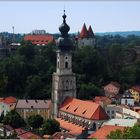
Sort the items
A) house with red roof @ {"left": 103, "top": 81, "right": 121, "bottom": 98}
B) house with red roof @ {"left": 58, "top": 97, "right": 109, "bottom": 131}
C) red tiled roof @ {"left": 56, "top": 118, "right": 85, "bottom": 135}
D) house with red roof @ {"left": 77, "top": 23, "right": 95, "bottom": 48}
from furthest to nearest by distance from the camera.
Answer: house with red roof @ {"left": 77, "top": 23, "right": 95, "bottom": 48}, house with red roof @ {"left": 103, "top": 81, "right": 121, "bottom": 98}, house with red roof @ {"left": 58, "top": 97, "right": 109, "bottom": 131}, red tiled roof @ {"left": 56, "top": 118, "right": 85, "bottom": 135}

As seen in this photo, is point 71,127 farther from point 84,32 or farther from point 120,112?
point 84,32

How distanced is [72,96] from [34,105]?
24.2 ft

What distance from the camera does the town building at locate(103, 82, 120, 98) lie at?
6744 cm

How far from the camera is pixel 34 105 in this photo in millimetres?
54219

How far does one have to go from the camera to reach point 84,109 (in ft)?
147

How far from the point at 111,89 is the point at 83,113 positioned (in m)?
23.9

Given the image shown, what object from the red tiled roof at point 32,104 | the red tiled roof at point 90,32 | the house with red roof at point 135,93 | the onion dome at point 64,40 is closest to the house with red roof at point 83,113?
the onion dome at point 64,40

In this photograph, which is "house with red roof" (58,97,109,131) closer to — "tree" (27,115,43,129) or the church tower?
the church tower

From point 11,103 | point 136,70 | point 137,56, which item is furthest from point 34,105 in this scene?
point 137,56

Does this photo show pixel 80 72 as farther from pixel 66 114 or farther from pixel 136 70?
pixel 66 114

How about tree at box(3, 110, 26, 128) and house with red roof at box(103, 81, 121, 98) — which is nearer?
tree at box(3, 110, 26, 128)

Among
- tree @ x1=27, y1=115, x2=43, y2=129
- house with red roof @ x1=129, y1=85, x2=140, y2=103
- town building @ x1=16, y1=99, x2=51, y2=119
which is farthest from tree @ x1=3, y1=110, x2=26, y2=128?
house with red roof @ x1=129, y1=85, x2=140, y2=103

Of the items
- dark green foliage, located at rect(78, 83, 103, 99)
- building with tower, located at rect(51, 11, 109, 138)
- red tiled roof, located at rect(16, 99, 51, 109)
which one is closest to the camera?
building with tower, located at rect(51, 11, 109, 138)

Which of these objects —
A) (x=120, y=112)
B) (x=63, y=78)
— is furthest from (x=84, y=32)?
(x=63, y=78)
